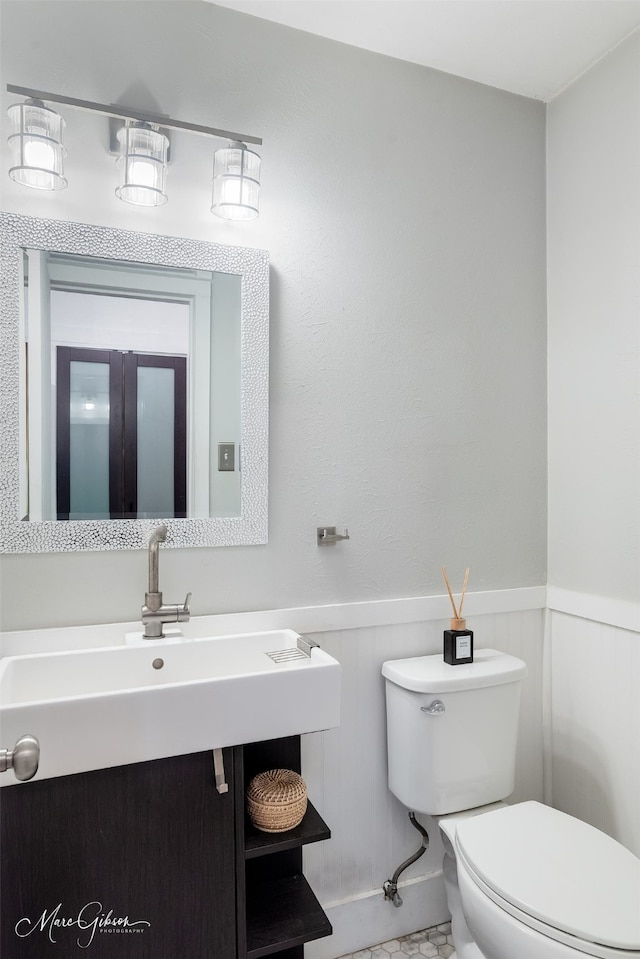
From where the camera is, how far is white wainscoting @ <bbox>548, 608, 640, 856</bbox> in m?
1.71

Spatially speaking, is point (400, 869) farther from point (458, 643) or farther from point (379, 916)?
point (458, 643)

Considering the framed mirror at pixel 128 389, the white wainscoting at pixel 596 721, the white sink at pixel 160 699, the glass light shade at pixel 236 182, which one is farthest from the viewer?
the white wainscoting at pixel 596 721

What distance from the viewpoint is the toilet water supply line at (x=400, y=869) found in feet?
5.70

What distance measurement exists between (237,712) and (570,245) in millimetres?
1684

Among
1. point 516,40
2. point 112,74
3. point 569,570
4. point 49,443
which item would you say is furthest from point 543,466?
point 112,74

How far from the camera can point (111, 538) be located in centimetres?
148

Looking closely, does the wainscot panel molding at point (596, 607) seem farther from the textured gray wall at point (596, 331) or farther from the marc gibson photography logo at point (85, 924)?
the marc gibson photography logo at point (85, 924)

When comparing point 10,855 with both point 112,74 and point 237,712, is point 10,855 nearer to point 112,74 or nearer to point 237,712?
point 237,712

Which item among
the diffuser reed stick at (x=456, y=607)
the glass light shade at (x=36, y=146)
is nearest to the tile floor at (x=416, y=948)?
the diffuser reed stick at (x=456, y=607)

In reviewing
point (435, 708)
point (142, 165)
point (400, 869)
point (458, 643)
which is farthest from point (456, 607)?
point (142, 165)

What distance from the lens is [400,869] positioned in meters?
1.74

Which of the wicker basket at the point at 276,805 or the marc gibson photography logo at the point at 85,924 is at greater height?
the wicker basket at the point at 276,805

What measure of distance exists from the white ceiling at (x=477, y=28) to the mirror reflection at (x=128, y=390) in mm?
741

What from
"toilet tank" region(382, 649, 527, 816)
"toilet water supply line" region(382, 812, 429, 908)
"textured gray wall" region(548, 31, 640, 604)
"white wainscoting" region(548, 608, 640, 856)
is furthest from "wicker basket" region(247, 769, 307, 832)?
"textured gray wall" region(548, 31, 640, 604)
